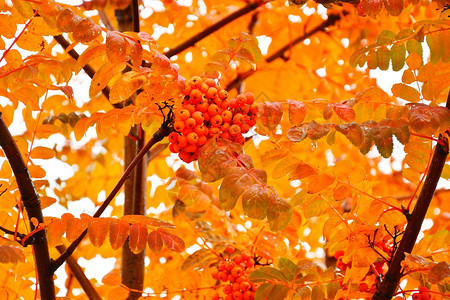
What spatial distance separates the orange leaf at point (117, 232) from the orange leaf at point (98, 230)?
0.02 meters

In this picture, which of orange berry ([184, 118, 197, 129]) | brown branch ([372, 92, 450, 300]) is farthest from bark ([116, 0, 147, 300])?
brown branch ([372, 92, 450, 300])

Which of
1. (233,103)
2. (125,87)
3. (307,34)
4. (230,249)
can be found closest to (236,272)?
(230,249)

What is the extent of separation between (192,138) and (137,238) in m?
0.34

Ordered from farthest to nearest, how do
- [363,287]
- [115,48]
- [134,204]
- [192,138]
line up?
[134,204]
[363,287]
[192,138]
[115,48]

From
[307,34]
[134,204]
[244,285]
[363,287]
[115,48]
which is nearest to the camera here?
[115,48]

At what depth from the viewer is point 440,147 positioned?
1596 millimetres

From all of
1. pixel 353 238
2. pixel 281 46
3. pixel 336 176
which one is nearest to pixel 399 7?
pixel 336 176

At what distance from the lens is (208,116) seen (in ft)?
5.25

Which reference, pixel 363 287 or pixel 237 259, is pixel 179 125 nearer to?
pixel 363 287

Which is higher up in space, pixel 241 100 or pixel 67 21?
pixel 67 21

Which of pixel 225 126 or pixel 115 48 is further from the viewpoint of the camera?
pixel 225 126

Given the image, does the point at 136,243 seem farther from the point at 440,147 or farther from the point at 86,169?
the point at 86,169

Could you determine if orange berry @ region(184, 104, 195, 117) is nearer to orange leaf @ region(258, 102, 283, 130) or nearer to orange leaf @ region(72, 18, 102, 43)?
orange leaf @ region(258, 102, 283, 130)

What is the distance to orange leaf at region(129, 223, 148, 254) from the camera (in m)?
1.59
